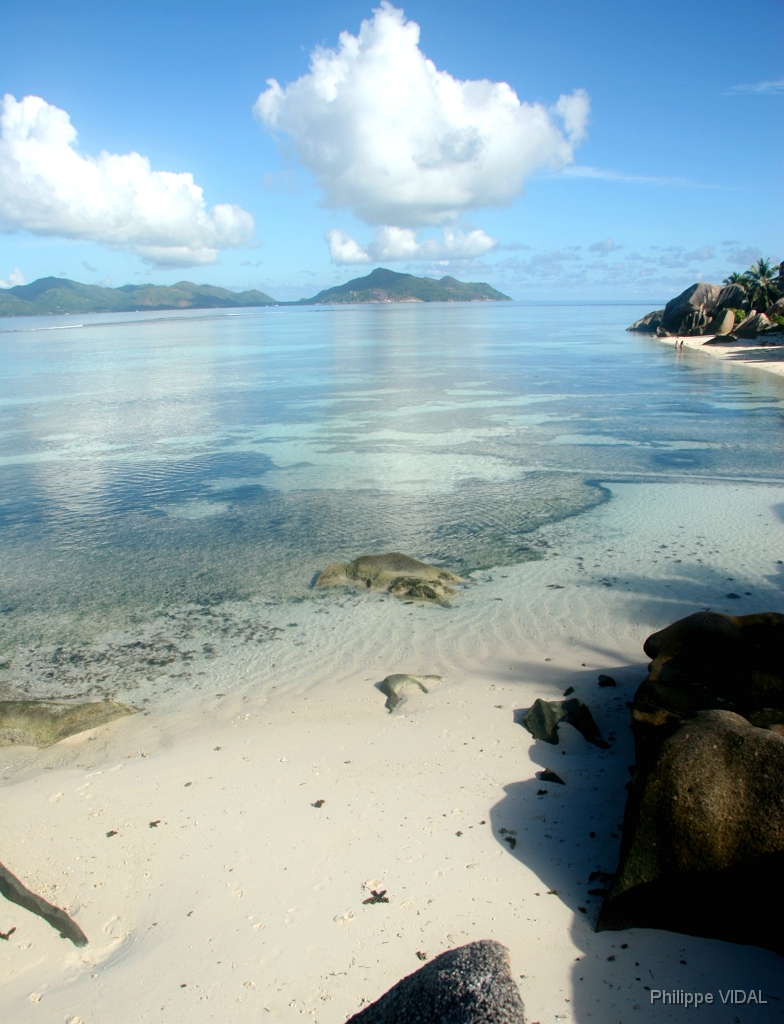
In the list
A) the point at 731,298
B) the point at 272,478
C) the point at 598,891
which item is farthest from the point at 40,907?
the point at 731,298

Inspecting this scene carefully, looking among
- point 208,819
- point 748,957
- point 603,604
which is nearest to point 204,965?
point 208,819

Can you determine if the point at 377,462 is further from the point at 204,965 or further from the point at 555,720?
the point at 204,965

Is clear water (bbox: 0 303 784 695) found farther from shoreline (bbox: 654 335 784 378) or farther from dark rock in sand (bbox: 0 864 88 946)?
shoreline (bbox: 654 335 784 378)

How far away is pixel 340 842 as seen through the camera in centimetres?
599

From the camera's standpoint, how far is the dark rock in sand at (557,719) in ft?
24.5

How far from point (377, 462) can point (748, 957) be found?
18.4 m

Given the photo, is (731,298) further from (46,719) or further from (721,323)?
(46,719)

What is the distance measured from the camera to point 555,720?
7.62 metres

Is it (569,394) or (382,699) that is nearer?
(382,699)

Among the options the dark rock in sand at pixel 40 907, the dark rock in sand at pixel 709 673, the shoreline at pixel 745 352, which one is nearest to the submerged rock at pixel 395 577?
the dark rock in sand at pixel 709 673

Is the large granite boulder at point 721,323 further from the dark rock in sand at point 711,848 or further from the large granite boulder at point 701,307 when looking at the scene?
the dark rock in sand at point 711,848

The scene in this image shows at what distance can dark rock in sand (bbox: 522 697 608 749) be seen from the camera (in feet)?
24.5

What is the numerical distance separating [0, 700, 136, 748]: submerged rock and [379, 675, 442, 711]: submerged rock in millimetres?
3318

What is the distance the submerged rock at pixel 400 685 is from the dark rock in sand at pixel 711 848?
3.82m
